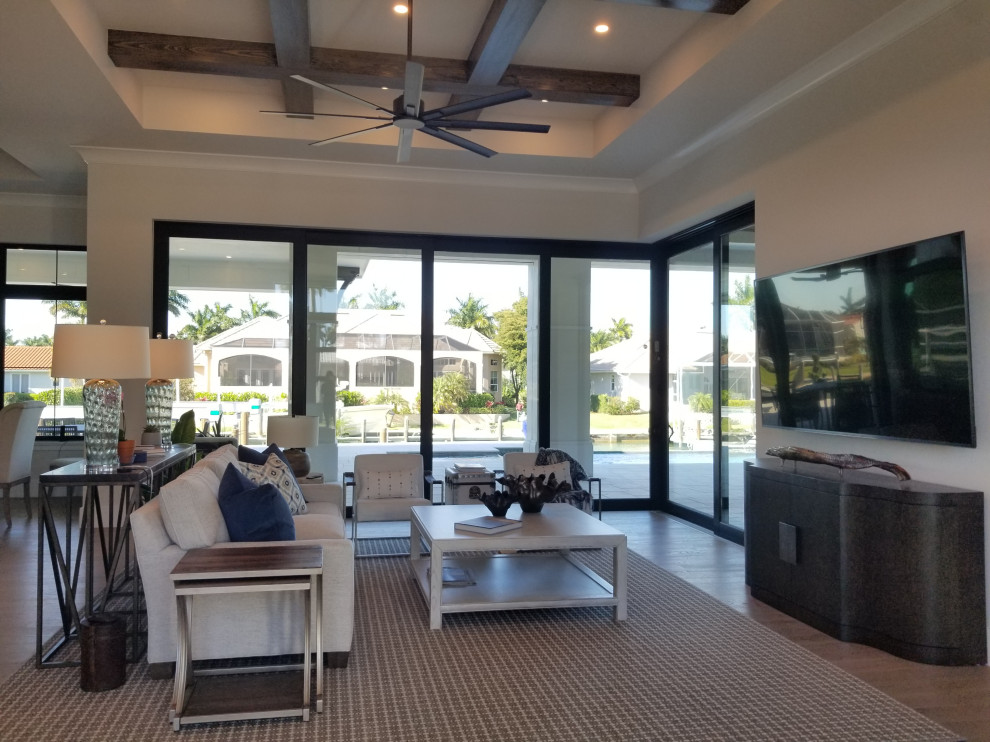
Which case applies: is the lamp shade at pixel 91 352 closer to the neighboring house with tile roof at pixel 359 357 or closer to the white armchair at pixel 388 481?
the white armchair at pixel 388 481

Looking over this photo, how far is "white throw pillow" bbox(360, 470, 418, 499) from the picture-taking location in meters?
5.95

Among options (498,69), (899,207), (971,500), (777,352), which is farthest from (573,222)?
(971,500)

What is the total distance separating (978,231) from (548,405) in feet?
14.5

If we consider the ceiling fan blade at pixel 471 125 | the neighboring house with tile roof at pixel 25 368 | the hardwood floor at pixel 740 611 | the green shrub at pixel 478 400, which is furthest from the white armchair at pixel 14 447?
the ceiling fan blade at pixel 471 125

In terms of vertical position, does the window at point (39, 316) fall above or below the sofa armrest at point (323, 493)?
above

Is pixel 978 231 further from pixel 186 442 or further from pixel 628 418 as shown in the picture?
pixel 186 442

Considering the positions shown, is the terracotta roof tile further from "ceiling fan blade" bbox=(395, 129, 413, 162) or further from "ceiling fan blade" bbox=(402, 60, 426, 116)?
"ceiling fan blade" bbox=(402, 60, 426, 116)

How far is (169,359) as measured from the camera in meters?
4.97

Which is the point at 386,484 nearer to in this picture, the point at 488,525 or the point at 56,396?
the point at 488,525

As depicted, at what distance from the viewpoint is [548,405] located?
7531mm

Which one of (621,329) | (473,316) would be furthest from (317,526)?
(621,329)

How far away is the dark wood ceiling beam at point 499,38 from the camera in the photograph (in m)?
4.29

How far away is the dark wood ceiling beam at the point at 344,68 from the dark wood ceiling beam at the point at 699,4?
4.28 feet

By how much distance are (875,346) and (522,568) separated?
2.45 meters
